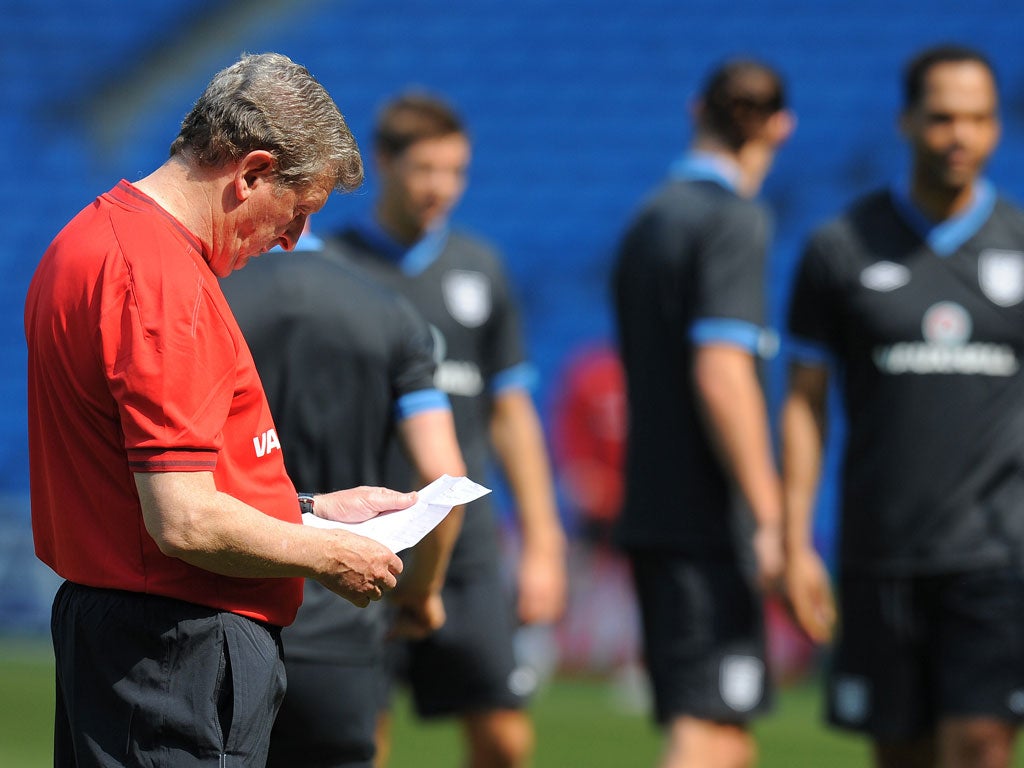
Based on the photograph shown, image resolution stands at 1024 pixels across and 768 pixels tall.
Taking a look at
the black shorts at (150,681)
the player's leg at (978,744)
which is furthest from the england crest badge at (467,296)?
the black shorts at (150,681)

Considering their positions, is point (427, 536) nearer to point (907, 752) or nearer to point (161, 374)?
point (161, 374)

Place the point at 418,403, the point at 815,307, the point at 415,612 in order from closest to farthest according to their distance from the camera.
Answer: the point at 418,403 < the point at 415,612 < the point at 815,307

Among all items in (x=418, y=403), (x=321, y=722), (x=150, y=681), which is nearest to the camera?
(x=150, y=681)

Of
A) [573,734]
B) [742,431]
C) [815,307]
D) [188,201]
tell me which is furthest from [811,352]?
[573,734]

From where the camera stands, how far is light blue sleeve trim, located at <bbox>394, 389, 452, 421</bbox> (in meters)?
3.30

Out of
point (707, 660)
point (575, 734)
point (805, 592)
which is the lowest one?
point (575, 734)

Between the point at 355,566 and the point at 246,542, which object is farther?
the point at 355,566

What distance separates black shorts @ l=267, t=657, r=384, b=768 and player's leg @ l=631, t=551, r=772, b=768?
1.22m

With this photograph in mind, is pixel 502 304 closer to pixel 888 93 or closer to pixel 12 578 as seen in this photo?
pixel 12 578

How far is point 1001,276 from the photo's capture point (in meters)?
4.29

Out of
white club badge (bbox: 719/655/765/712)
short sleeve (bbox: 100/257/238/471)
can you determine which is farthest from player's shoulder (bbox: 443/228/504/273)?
short sleeve (bbox: 100/257/238/471)

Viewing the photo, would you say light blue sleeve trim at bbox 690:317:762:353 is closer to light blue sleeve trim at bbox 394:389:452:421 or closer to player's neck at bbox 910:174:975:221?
player's neck at bbox 910:174:975:221

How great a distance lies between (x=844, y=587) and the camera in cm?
439

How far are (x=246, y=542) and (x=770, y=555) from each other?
2296mm
